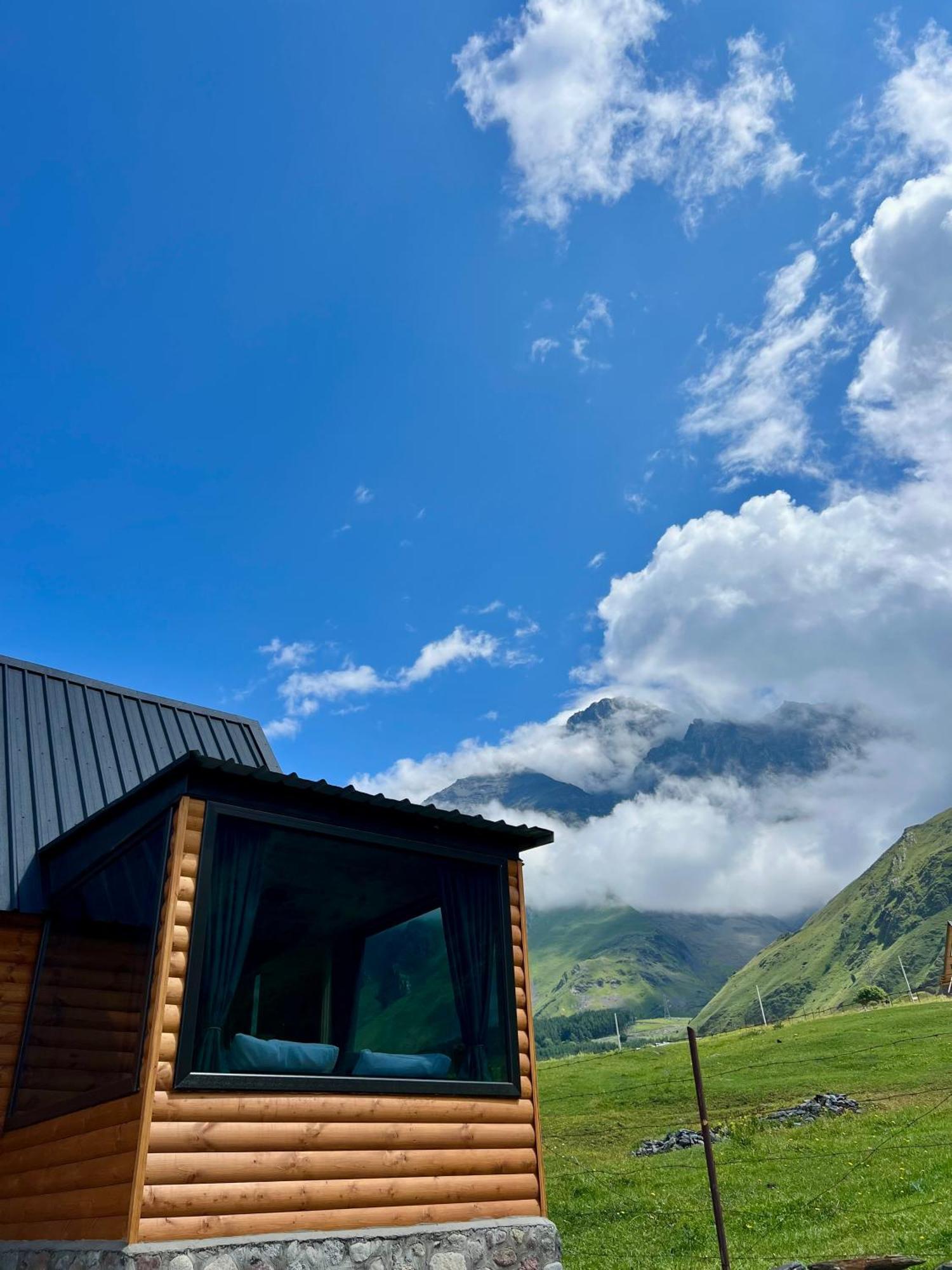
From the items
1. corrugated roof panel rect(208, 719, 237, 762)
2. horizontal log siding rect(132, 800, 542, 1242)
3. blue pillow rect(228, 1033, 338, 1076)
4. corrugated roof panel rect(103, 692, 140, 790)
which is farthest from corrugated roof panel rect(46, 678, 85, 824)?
blue pillow rect(228, 1033, 338, 1076)

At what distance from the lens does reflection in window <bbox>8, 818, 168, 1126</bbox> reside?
8969 millimetres

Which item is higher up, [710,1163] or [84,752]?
[84,752]

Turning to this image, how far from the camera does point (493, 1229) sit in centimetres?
834

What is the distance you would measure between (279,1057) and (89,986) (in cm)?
305

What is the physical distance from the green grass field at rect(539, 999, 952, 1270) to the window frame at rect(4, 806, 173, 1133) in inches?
345

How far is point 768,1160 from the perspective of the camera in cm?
2017

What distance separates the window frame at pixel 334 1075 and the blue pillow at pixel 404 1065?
14 cm

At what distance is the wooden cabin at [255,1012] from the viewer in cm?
717

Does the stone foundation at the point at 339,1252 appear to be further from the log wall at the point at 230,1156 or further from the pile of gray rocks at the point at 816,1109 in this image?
the pile of gray rocks at the point at 816,1109

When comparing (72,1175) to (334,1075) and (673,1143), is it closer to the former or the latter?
(334,1075)

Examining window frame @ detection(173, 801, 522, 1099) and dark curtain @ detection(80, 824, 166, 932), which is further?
dark curtain @ detection(80, 824, 166, 932)

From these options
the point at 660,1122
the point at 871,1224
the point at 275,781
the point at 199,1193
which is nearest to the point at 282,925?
the point at 275,781

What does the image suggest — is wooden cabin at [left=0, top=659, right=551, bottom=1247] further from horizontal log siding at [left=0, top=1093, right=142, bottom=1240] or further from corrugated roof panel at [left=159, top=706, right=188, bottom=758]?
corrugated roof panel at [left=159, top=706, right=188, bottom=758]

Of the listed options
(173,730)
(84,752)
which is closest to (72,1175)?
(84,752)
